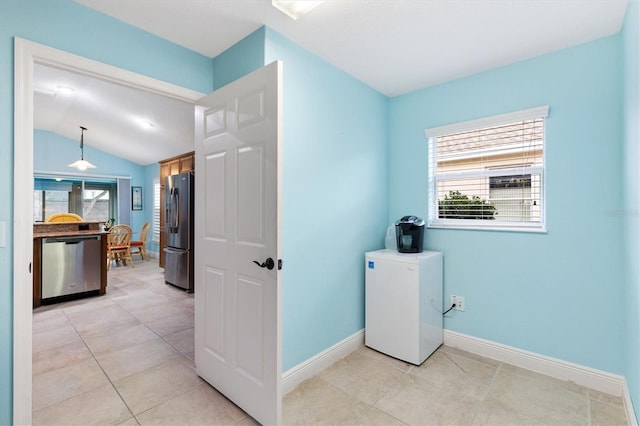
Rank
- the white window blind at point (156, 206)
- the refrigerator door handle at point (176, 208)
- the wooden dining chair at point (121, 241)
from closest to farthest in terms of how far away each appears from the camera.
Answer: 1. the refrigerator door handle at point (176, 208)
2. the wooden dining chair at point (121, 241)
3. the white window blind at point (156, 206)

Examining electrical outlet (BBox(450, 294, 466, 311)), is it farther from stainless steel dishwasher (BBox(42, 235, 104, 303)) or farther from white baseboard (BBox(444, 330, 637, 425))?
stainless steel dishwasher (BBox(42, 235, 104, 303))

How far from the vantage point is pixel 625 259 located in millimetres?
1919

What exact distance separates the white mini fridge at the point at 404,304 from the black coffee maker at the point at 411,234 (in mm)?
83

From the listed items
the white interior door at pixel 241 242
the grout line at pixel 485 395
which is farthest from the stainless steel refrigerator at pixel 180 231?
the grout line at pixel 485 395

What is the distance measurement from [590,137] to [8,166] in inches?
138

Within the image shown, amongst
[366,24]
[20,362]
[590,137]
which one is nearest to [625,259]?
[590,137]

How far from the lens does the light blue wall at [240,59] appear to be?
200 cm

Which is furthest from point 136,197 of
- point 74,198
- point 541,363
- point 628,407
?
point 628,407

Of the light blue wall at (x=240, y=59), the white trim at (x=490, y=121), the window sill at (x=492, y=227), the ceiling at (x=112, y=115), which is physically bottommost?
the window sill at (x=492, y=227)

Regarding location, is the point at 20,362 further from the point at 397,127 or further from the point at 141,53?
the point at 397,127

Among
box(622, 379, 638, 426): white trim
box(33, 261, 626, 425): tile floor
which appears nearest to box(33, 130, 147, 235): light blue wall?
box(33, 261, 626, 425): tile floor

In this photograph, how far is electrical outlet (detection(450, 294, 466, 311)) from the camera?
270 cm

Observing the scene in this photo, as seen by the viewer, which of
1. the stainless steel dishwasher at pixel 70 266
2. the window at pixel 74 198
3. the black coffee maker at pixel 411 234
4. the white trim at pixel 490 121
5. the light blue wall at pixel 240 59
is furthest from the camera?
the window at pixel 74 198

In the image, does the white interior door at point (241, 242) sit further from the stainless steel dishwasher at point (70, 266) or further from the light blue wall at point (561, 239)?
the stainless steel dishwasher at point (70, 266)
